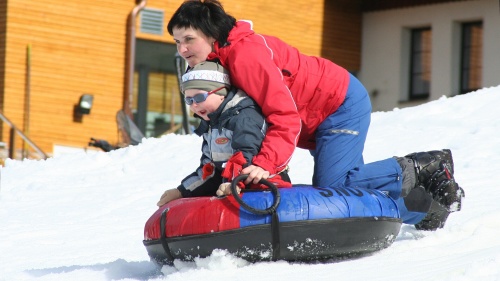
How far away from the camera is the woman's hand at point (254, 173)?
15.8 feet

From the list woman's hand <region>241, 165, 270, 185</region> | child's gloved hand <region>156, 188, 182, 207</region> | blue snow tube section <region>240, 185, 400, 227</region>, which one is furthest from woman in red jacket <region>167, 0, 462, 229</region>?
child's gloved hand <region>156, 188, 182, 207</region>

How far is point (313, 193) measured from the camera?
16.3 feet

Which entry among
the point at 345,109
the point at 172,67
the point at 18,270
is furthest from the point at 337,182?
the point at 172,67

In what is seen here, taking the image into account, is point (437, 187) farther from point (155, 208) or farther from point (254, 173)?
point (155, 208)

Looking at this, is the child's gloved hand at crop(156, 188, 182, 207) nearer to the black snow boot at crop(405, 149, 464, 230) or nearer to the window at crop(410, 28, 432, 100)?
the black snow boot at crop(405, 149, 464, 230)

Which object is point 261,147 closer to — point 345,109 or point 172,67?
point 345,109

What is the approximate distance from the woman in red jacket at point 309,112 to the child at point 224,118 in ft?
0.16

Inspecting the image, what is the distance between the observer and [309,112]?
5.33 meters

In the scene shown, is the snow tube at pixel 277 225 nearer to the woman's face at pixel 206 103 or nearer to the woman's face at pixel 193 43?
the woman's face at pixel 206 103

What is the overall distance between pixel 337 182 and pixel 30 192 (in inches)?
156

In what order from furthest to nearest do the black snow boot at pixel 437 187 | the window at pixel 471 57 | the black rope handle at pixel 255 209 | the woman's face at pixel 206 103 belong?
the window at pixel 471 57 < the black snow boot at pixel 437 187 < the woman's face at pixel 206 103 < the black rope handle at pixel 255 209

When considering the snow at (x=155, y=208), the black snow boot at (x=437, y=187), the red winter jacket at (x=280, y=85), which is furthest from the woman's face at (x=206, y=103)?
the black snow boot at (x=437, y=187)

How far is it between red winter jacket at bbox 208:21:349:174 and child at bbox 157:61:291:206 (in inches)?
1.9

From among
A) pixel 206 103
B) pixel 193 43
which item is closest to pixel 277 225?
pixel 206 103
